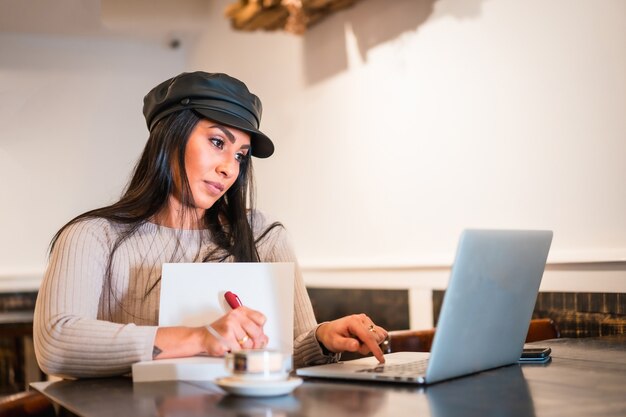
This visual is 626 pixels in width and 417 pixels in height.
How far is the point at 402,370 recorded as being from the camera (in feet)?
4.33

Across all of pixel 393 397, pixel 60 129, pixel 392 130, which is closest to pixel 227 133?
pixel 393 397

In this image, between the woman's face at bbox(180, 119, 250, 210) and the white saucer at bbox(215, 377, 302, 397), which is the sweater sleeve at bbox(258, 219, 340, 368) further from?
the white saucer at bbox(215, 377, 302, 397)

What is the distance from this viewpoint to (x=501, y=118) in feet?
8.61

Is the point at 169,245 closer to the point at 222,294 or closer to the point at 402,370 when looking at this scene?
the point at 222,294

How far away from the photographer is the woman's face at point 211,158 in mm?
1857

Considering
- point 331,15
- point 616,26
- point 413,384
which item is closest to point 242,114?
point 413,384

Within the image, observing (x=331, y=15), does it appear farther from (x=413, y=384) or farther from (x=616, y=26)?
(x=413, y=384)

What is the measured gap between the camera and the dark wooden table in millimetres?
1027

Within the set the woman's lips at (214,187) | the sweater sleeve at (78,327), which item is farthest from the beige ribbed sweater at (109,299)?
the woman's lips at (214,187)

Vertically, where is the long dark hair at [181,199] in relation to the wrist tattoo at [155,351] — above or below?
above

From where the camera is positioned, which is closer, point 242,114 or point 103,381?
point 103,381

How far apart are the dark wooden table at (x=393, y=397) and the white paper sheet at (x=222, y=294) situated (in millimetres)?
175

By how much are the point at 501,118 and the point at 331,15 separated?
1.32m

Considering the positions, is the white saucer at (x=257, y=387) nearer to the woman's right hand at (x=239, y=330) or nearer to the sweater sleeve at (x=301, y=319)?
the woman's right hand at (x=239, y=330)
